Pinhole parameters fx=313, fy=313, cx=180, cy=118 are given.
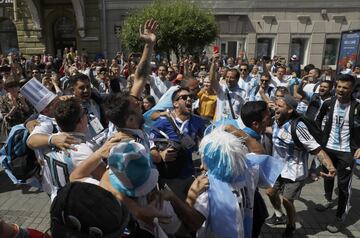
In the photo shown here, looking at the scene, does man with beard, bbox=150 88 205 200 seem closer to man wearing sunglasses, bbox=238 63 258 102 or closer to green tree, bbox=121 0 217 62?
man wearing sunglasses, bbox=238 63 258 102

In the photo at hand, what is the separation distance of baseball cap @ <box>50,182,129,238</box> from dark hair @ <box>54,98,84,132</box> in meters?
1.13

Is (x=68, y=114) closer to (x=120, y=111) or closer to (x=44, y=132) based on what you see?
(x=120, y=111)

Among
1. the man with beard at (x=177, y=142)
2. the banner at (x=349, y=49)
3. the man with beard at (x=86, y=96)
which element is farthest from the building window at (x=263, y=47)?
the man with beard at (x=86, y=96)

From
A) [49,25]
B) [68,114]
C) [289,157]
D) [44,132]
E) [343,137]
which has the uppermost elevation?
[49,25]

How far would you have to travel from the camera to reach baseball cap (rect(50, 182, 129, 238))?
1126 mm

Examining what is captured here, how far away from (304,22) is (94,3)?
1291 centimetres

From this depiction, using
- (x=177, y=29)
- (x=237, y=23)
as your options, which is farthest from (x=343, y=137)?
(x=237, y=23)

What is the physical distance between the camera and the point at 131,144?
5.21 feet

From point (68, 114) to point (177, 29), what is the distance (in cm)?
1210

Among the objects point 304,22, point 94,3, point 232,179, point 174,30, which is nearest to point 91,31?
point 94,3

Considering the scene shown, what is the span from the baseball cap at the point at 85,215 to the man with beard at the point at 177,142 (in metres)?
1.52

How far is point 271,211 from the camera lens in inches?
173

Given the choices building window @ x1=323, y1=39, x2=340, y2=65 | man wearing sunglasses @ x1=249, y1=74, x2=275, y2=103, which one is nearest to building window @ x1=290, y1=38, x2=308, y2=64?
building window @ x1=323, y1=39, x2=340, y2=65

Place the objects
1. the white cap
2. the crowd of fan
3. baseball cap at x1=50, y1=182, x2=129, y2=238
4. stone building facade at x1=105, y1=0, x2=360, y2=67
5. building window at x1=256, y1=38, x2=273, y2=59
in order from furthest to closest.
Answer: building window at x1=256, y1=38, x2=273, y2=59
stone building facade at x1=105, y1=0, x2=360, y2=67
the white cap
the crowd of fan
baseball cap at x1=50, y1=182, x2=129, y2=238
